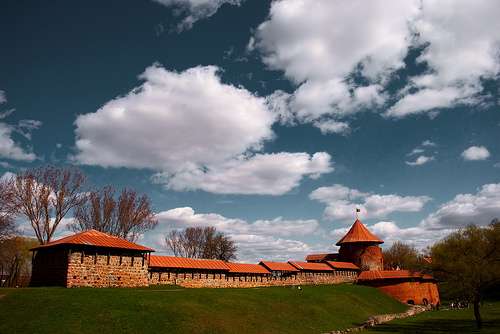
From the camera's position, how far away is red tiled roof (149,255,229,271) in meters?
32.3

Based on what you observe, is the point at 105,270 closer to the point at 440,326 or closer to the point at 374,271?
the point at 440,326

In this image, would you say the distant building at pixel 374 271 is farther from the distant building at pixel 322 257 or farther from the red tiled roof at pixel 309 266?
the red tiled roof at pixel 309 266

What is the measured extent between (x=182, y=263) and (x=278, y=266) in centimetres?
1673

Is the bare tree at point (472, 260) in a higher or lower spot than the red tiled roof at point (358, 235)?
lower

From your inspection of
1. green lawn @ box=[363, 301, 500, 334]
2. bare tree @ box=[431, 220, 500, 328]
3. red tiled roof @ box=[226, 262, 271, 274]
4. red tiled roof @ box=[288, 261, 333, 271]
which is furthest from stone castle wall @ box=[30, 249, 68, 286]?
red tiled roof @ box=[288, 261, 333, 271]

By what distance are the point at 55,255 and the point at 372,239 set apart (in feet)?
163

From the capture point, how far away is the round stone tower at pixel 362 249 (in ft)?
200

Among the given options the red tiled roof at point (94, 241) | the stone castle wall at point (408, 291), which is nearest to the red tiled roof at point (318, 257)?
the stone castle wall at point (408, 291)

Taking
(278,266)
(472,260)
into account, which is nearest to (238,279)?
(278,266)

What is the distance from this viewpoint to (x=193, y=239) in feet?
211

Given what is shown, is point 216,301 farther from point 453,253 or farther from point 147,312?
point 453,253

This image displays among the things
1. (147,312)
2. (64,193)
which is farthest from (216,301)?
(64,193)

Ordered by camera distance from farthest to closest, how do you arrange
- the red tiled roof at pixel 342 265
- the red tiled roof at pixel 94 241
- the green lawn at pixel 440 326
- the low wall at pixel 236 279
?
the red tiled roof at pixel 342 265, the low wall at pixel 236 279, the green lawn at pixel 440 326, the red tiled roof at pixel 94 241

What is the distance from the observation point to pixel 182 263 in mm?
34500
